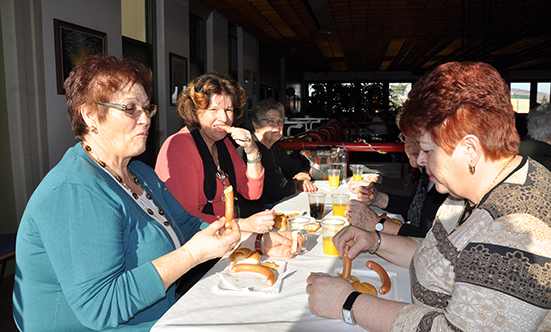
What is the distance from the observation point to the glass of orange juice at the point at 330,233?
1599mm

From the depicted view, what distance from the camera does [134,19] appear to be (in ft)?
18.7

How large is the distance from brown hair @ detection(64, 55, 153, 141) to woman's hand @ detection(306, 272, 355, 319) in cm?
96

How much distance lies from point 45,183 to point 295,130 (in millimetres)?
12086

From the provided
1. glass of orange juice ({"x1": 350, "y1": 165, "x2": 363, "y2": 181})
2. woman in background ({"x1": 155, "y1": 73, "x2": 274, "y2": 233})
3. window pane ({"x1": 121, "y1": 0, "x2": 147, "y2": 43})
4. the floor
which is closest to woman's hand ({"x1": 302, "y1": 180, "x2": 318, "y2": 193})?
glass of orange juice ({"x1": 350, "y1": 165, "x2": 363, "y2": 181})

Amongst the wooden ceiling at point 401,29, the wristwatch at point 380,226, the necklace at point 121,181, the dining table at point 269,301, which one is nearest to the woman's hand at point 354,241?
the dining table at point 269,301

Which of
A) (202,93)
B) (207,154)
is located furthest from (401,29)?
(207,154)

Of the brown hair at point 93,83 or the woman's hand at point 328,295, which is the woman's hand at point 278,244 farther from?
the brown hair at point 93,83

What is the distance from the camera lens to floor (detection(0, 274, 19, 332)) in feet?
8.91

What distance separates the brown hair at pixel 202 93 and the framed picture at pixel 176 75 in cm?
419

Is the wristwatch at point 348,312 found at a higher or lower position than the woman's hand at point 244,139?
lower

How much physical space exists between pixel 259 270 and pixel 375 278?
0.42 metres

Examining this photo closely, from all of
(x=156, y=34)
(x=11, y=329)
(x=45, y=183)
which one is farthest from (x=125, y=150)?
(x=156, y=34)

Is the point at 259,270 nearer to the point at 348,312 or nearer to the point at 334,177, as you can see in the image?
the point at 348,312

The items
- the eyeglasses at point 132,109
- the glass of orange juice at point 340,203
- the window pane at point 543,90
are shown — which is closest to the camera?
the eyeglasses at point 132,109
